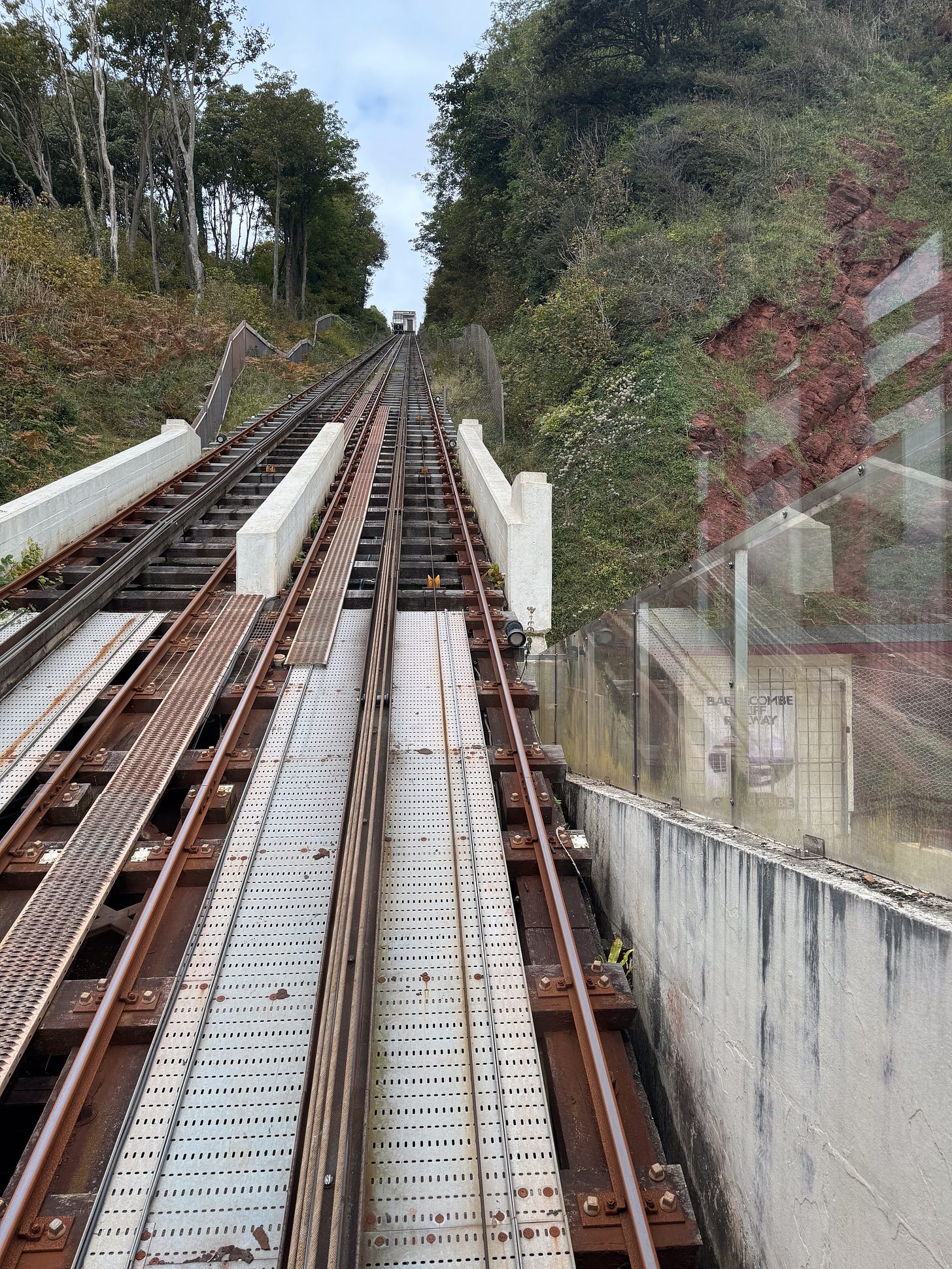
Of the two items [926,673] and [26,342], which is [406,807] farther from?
[26,342]

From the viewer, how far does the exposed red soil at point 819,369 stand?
1295 cm

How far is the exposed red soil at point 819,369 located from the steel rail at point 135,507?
865 cm

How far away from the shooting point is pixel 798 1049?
2873 mm

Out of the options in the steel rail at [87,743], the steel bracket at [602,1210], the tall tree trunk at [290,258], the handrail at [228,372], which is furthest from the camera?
the tall tree trunk at [290,258]

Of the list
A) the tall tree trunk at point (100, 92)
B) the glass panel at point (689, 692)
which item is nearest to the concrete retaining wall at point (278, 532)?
the glass panel at point (689, 692)

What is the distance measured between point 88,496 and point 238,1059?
893 cm

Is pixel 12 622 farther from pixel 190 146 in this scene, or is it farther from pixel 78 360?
pixel 190 146

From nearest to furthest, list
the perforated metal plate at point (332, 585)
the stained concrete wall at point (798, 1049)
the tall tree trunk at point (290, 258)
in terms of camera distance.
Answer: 1. the stained concrete wall at point (798, 1049)
2. the perforated metal plate at point (332, 585)
3. the tall tree trunk at point (290, 258)

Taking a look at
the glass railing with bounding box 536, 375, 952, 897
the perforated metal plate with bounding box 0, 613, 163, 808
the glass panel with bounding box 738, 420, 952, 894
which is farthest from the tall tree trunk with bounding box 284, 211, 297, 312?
the glass panel with bounding box 738, 420, 952, 894

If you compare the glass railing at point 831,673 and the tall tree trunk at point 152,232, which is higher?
the tall tree trunk at point 152,232

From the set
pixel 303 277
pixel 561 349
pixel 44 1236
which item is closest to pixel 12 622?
pixel 44 1236

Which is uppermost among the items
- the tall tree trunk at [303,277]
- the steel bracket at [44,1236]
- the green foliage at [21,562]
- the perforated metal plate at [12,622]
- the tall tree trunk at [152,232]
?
the tall tree trunk at [303,277]

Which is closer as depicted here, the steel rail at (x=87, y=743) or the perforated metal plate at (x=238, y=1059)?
the perforated metal plate at (x=238, y=1059)

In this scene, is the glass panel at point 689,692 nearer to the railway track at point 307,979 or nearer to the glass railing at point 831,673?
the glass railing at point 831,673
